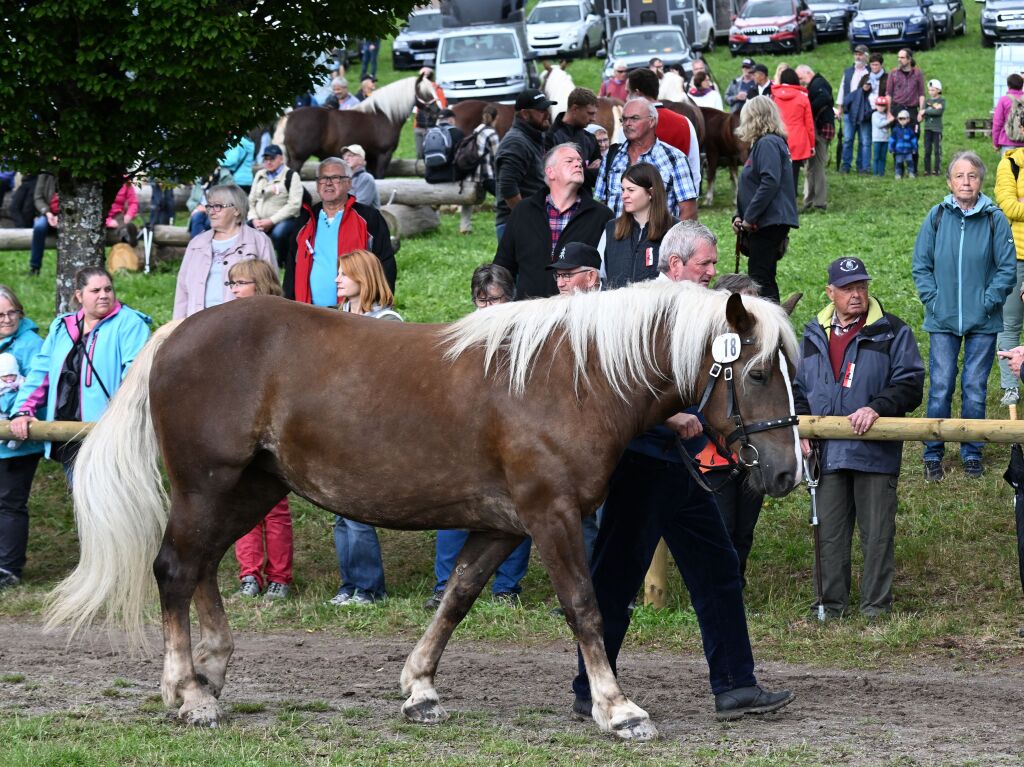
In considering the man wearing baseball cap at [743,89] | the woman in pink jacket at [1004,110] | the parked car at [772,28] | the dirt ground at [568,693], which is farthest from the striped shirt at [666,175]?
the parked car at [772,28]

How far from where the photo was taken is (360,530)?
26.8 feet

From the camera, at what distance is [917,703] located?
600 centimetres

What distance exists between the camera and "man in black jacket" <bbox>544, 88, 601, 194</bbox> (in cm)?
1153

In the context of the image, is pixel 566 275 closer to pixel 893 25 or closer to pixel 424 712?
pixel 424 712

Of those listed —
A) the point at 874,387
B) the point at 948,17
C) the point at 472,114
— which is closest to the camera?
the point at 874,387

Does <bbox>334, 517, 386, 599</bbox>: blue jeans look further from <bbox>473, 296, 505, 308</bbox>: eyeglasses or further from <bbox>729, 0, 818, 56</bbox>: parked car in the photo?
<bbox>729, 0, 818, 56</bbox>: parked car

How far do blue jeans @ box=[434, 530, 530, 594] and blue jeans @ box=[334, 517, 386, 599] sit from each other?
0.37 meters

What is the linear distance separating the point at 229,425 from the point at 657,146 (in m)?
4.91

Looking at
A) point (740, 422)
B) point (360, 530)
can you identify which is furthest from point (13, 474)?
point (740, 422)

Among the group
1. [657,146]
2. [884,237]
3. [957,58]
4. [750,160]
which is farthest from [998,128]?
[957,58]

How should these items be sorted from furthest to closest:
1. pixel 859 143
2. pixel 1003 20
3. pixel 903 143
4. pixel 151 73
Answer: pixel 1003 20
pixel 859 143
pixel 903 143
pixel 151 73

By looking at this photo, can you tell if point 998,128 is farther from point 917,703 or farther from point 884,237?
point 917,703

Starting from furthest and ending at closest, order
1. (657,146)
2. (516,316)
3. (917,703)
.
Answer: (657,146), (917,703), (516,316)

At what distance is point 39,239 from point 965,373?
1173 cm
